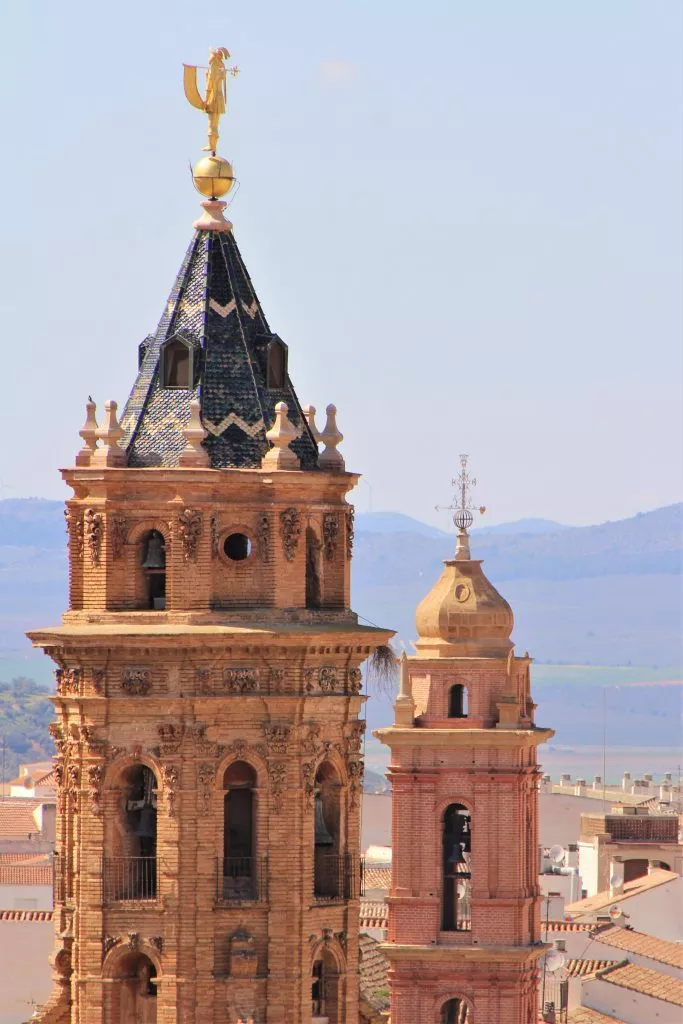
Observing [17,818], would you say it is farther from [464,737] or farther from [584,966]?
[464,737]

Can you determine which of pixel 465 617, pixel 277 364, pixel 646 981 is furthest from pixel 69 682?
pixel 646 981

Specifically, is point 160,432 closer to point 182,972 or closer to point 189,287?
point 189,287

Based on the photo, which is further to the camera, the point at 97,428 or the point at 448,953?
the point at 448,953

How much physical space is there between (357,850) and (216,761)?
8.69 ft

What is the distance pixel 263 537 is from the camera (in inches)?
2018

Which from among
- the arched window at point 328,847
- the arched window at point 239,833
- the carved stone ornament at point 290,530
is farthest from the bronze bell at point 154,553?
the arched window at point 328,847

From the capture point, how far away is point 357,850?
52469 millimetres

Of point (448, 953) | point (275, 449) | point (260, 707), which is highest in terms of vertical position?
point (275, 449)

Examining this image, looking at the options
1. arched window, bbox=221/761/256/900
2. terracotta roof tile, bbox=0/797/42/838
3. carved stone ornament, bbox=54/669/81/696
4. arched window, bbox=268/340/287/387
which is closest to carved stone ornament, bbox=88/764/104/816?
carved stone ornament, bbox=54/669/81/696

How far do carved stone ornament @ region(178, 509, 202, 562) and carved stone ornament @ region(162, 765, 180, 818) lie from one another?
2589 millimetres

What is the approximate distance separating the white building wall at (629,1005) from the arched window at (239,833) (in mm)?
50007

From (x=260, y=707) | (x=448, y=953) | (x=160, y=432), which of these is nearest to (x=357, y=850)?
(x=260, y=707)

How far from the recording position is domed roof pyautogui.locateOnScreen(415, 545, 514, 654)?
97500 mm

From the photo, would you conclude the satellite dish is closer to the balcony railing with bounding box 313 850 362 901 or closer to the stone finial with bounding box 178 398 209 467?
the balcony railing with bounding box 313 850 362 901
